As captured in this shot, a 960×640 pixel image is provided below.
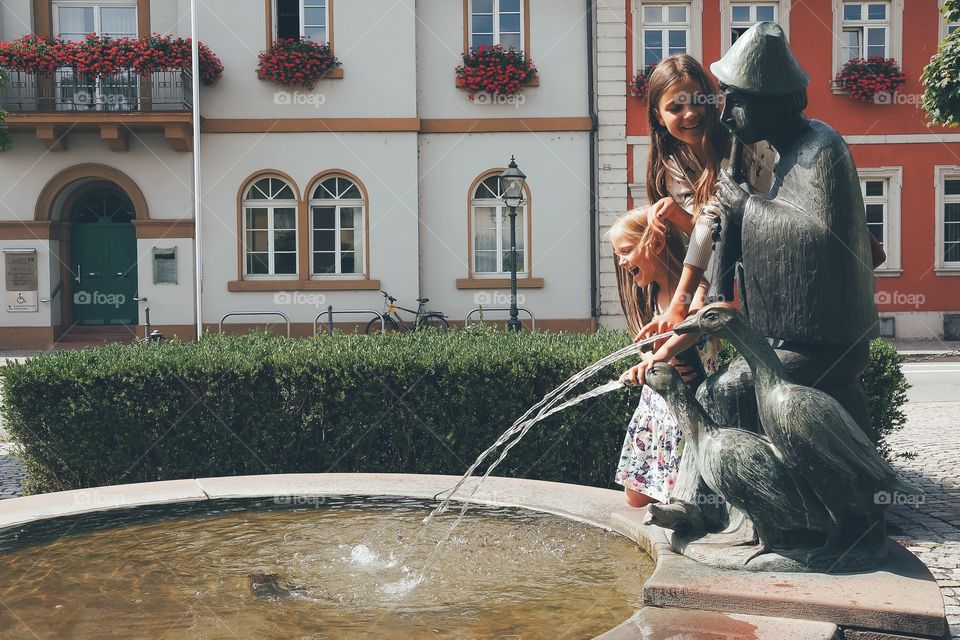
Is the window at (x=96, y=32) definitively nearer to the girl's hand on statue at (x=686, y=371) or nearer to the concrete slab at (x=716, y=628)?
the girl's hand on statue at (x=686, y=371)

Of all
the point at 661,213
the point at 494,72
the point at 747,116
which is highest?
the point at 494,72

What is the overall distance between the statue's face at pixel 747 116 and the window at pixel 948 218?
19.6 metres

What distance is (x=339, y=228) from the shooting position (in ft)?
64.8

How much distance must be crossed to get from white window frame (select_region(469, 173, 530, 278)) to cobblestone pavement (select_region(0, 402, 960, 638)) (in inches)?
391

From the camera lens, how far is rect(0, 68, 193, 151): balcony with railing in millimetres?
18641

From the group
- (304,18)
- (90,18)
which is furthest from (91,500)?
(90,18)

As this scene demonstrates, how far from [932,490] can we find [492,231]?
1387 centimetres

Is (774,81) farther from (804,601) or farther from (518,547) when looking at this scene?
(518,547)

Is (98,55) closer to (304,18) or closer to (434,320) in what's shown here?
(304,18)

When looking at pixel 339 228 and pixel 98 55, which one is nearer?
pixel 98 55

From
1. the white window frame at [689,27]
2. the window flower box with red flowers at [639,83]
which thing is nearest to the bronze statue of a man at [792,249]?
the window flower box with red flowers at [639,83]

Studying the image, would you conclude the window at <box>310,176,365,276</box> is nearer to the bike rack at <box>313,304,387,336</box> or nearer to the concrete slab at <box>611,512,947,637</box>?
the bike rack at <box>313,304,387,336</box>

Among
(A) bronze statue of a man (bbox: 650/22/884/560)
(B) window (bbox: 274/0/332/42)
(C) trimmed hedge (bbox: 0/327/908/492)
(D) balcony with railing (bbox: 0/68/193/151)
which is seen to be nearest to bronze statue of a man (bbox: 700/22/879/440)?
(A) bronze statue of a man (bbox: 650/22/884/560)

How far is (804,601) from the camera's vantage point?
2744 millimetres
